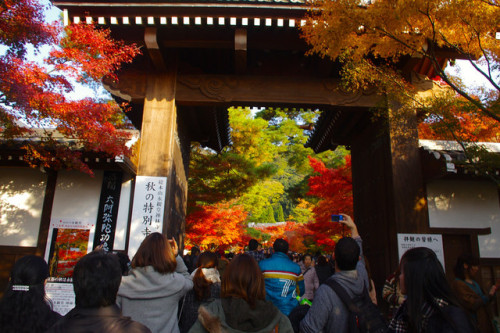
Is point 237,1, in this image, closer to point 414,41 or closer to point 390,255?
point 414,41

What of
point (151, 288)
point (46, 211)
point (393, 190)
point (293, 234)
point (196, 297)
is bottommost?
point (196, 297)

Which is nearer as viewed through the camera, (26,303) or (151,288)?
(26,303)

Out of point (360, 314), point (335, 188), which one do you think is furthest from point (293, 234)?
point (360, 314)

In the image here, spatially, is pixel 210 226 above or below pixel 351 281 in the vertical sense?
above

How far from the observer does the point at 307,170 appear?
23094 millimetres

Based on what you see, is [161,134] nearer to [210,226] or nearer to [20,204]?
[20,204]

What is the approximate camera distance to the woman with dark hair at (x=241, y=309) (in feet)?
7.02

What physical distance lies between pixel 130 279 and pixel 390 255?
6.30m

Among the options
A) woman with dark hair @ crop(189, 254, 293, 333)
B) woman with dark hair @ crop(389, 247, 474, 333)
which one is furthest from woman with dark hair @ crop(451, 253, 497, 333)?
woman with dark hair @ crop(189, 254, 293, 333)

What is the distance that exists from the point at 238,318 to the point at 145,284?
0.99 meters

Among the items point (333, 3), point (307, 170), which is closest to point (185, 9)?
point (333, 3)

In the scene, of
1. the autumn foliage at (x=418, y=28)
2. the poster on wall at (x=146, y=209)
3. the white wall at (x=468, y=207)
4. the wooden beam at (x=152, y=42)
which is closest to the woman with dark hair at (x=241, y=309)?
the autumn foliage at (x=418, y=28)

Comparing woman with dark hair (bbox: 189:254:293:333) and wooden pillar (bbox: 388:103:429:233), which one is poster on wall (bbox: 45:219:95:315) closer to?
woman with dark hair (bbox: 189:254:293:333)

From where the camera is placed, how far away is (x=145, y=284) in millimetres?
2760
